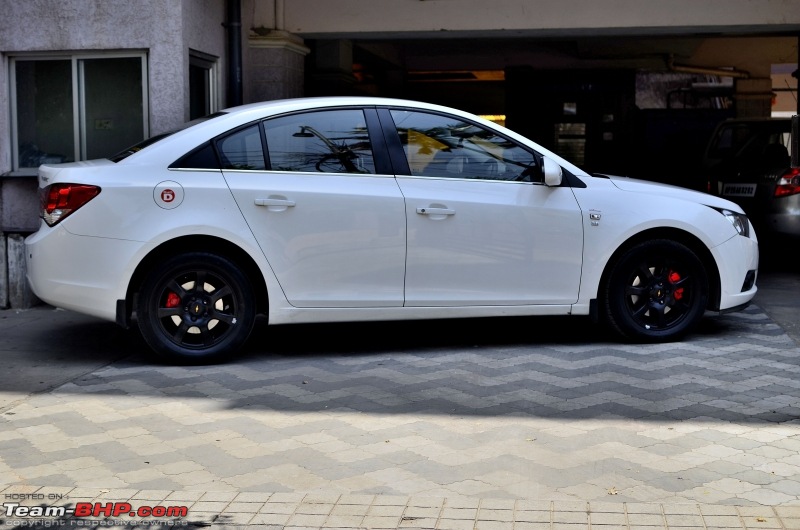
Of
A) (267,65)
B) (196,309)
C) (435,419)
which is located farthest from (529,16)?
(435,419)

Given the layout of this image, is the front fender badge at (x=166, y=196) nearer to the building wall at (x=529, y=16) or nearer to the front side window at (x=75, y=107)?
the front side window at (x=75, y=107)

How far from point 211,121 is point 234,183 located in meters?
0.49

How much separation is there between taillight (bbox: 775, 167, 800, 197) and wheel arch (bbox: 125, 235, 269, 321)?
260 inches

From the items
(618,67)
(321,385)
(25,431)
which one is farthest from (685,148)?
(25,431)

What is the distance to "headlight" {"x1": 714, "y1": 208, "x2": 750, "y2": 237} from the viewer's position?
7723 millimetres

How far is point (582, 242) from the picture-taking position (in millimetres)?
7375

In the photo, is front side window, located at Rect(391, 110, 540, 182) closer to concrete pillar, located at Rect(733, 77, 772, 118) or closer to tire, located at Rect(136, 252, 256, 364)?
tire, located at Rect(136, 252, 256, 364)

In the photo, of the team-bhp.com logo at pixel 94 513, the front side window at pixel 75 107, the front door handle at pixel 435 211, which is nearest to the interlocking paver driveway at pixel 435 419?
the team-bhp.com logo at pixel 94 513

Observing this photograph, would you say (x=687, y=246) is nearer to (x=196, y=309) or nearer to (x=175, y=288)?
(x=196, y=309)

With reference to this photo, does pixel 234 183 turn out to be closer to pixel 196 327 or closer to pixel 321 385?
pixel 196 327

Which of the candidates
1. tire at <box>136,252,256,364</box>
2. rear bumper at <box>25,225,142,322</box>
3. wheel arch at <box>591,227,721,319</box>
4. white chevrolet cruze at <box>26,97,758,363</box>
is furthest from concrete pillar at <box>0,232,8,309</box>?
wheel arch at <box>591,227,721,319</box>

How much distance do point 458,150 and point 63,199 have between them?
251 centimetres

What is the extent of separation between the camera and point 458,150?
Answer: 736 centimetres

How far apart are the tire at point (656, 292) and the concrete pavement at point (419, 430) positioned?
7.2 inches
